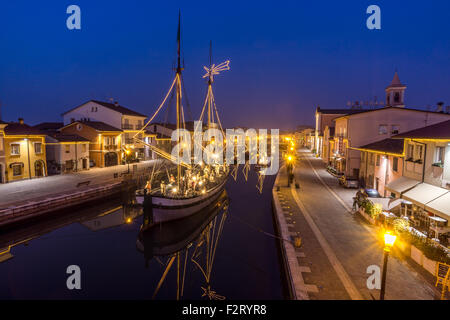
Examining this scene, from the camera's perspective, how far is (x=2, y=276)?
636 inches

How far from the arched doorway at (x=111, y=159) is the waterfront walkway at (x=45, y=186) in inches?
342

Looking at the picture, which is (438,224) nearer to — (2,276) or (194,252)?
(194,252)

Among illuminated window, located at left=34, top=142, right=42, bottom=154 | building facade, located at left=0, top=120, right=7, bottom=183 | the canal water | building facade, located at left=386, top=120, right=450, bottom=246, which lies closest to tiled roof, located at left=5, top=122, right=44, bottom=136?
building facade, located at left=0, top=120, right=7, bottom=183

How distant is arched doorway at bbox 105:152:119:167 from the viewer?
51.5m

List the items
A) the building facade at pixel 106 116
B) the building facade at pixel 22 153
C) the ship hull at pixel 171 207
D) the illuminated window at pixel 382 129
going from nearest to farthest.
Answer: the ship hull at pixel 171 207 → the building facade at pixel 22 153 → the illuminated window at pixel 382 129 → the building facade at pixel 106 116

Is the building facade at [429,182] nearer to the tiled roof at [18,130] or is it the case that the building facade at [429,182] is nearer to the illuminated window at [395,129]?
the illuminated window at [395,129]

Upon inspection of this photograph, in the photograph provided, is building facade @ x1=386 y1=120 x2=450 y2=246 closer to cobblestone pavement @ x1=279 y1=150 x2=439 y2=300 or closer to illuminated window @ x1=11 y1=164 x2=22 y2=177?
cobblestone pavement @ x1=279 y1=150 x2=439 y2=300

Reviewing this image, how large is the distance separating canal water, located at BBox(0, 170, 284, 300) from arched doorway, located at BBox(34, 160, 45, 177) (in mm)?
15208

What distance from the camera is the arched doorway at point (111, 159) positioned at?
5150 cm

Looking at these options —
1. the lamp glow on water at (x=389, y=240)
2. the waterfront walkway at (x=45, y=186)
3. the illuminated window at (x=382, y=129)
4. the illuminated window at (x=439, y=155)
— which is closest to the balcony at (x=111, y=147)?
the waterfront walkway at (x=45, y=186)

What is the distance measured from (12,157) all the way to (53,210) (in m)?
14.8

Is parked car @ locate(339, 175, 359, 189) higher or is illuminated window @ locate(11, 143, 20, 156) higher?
illuminated window @ locate(11, 143, 20, 156)

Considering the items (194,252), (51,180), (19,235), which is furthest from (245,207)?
(51,180)

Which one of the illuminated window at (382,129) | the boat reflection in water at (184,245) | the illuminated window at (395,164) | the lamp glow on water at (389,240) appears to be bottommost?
the boat reflection in water at (184,245)
